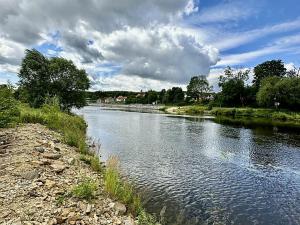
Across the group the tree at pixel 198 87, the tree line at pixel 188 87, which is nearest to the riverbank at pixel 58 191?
the tree line at pixel 188 87

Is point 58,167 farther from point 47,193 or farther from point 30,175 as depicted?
point 47,193

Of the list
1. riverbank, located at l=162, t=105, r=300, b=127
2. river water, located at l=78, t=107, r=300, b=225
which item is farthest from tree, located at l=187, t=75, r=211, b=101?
river water, located at l=78, t=107, r=300, b=225

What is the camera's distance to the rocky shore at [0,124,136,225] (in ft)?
29.4

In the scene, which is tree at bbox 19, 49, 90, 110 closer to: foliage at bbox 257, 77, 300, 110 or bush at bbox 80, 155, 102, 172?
bush at bbox 80, 155, 102, 172

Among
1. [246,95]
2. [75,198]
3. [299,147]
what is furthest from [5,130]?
[246,95]

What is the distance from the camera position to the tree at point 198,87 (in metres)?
162

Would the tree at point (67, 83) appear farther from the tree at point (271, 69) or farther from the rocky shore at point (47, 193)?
the tree at point (271, 69)

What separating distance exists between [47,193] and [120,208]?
2.62 meters

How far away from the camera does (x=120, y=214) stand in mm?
10391

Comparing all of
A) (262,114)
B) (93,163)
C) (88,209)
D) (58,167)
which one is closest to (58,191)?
(88,209)

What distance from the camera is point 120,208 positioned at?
10.7m

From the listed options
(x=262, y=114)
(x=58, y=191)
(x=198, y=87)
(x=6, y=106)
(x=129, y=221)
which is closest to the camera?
(x=129, y=221)

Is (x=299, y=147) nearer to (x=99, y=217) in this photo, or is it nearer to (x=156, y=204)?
(x=156, y=204)

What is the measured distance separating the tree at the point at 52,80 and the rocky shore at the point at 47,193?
1445 inches
